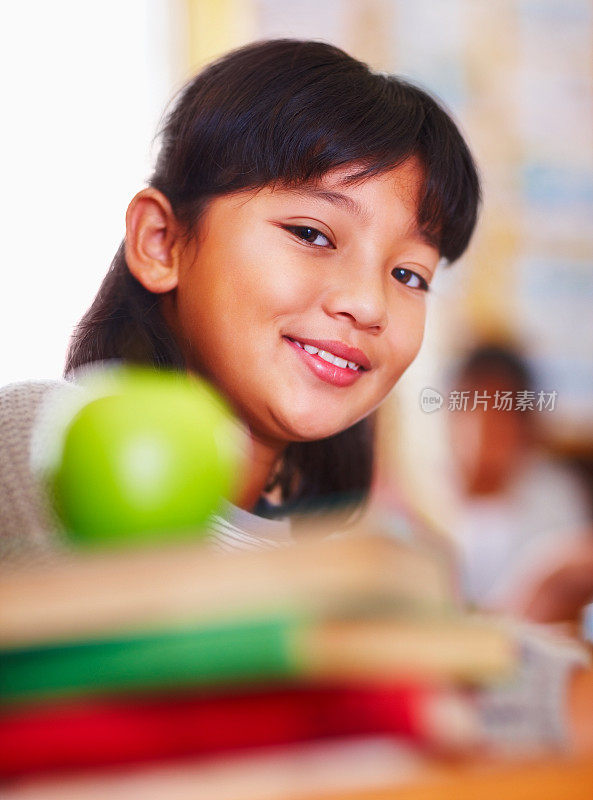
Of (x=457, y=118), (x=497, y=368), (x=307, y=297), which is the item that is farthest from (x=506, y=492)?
(x=307, y=297)

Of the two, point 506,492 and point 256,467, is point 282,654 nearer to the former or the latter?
point 256,467

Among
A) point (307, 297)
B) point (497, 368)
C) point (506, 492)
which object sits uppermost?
point (307, 297)

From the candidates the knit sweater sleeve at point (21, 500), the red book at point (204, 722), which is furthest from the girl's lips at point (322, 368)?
the red book at point (204, 722)

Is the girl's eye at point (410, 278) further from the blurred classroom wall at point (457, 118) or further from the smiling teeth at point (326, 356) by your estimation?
the blurred classroom wall at point (457, 118)

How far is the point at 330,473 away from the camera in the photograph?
0.74m

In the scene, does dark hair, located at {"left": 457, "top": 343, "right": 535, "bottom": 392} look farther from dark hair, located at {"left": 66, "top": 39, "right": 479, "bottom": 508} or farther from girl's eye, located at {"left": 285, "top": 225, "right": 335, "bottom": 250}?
Answer: girl's eye, located at {"left": 285, "top": 225, "right": 335, "bottom": 250}

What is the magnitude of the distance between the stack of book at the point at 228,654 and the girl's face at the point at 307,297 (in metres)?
0.25

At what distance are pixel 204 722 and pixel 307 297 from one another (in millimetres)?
290

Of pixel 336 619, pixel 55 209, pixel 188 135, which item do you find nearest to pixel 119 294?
pixel 188 135

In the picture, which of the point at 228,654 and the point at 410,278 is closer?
the point at 228,654

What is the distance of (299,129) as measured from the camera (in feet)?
1.58

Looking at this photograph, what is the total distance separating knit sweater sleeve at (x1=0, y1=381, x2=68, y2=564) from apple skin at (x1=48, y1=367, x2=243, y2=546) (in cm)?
3

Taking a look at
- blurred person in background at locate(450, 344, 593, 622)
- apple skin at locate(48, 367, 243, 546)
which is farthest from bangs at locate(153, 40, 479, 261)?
blurred person in background at locate(450, 344, 593, 622)

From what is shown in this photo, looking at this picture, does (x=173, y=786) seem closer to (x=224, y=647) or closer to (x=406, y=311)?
(x=224, y=647)
